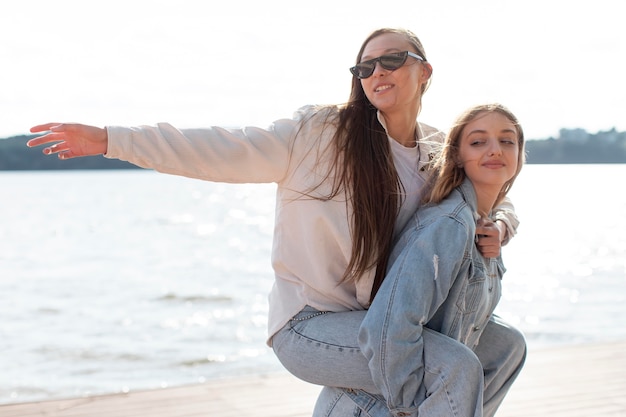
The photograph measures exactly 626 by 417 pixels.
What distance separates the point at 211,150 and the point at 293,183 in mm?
254

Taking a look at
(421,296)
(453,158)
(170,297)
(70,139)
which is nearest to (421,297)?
(421,296)

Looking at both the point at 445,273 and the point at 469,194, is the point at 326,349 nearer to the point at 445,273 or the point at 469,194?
the point at 445,273

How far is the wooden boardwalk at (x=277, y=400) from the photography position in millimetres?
3648

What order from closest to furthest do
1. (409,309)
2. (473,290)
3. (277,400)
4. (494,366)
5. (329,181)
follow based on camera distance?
(409,309) → (473,290) → (329,181) → (494,366) → (277,400)

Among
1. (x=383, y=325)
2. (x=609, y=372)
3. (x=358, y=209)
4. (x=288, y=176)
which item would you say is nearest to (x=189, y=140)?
(x=288, y=176)

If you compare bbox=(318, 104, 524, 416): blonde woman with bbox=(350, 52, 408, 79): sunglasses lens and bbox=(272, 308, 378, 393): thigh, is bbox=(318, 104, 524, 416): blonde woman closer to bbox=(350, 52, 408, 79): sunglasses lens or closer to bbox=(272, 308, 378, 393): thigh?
bbox=(272, 308, 378, 393): thigh

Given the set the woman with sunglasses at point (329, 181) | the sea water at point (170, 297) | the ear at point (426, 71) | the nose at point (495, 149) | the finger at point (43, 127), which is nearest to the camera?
the finger at point (43, 127)

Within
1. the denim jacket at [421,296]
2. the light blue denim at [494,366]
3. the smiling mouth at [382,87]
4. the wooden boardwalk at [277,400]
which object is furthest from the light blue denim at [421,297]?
the wooden boardwalk at [277,400]

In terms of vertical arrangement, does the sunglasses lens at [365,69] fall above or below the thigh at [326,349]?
above

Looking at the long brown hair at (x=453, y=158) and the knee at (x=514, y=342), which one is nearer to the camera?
the long brown hair at (x=453, y=158)

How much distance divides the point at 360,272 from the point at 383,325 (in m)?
0.28

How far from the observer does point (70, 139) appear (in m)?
2.20

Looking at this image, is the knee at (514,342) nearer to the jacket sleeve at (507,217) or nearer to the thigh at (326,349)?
the jacket sleeve at (507,217)

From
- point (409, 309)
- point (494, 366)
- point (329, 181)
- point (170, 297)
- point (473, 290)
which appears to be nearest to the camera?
point (409, 309)
